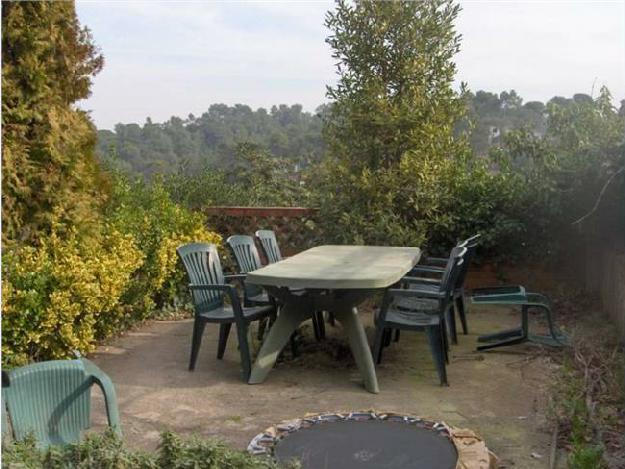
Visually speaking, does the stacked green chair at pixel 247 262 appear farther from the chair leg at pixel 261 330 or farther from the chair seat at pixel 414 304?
the chair seat at pixel 414 304

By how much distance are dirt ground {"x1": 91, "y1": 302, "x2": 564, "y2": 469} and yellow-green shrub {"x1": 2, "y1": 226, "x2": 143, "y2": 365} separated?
44cm

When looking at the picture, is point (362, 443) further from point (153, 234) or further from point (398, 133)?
point (398, 133)

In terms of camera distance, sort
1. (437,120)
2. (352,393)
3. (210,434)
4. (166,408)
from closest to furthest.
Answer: (210,434)
(166,408)
(352,393)
(437,120)

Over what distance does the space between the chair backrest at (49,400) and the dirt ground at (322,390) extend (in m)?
1.01

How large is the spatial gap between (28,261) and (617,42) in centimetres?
375

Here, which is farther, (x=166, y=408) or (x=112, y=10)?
(x=166, y=408)

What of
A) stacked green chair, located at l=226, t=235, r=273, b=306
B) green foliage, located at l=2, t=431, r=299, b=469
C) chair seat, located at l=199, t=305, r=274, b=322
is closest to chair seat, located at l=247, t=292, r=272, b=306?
stacked green chair, located at l=226, t=235, r=273, b=306

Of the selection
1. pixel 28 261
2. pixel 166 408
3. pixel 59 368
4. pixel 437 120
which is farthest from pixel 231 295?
pixel 437 120

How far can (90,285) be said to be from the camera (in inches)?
188

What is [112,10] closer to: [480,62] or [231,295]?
[231,295]

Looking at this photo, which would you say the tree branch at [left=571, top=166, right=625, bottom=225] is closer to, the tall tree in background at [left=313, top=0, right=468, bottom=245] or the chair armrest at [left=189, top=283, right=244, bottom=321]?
the tall tree in background at [left=313, top=0, right=468, bottom=245]

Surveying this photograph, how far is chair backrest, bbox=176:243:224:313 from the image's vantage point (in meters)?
5.00

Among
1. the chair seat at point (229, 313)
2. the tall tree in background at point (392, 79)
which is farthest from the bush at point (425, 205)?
the chair seat at point (229, 313)

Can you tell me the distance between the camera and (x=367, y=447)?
2967mm
